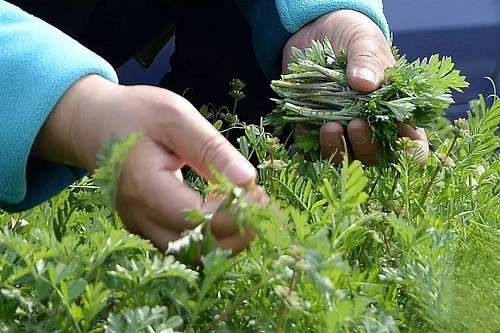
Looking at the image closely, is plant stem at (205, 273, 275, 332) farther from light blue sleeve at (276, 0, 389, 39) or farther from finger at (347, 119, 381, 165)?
light blue sleeve at (276, 0, 389, 39)

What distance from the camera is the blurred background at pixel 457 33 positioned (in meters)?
2.38

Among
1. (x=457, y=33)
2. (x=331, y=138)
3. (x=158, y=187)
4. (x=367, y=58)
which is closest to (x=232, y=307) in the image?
(x=158, y=187)

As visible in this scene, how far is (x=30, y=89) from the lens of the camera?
896 millimetres

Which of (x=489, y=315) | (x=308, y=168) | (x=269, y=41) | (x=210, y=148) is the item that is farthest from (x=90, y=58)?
(x=269, y=41)

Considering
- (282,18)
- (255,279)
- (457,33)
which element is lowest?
(457,33)

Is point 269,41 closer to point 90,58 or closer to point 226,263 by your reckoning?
point 90,58

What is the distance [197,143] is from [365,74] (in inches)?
17.2

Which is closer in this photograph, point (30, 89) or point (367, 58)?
point (30, 89)

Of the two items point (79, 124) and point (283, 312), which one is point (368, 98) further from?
point (283, 312)

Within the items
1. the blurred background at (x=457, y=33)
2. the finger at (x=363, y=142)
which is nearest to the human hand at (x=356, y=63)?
the finger at (x=363, y=142)

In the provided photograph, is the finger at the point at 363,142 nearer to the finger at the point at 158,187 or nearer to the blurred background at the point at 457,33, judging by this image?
the finger at the point at 158,187

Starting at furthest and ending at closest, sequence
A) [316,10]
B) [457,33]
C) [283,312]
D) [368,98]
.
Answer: [457,33] → [316,10] → [368,98] → [283,312]

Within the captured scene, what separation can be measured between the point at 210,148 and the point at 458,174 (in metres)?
0.47

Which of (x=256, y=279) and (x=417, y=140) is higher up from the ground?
(x=256, y=279)
